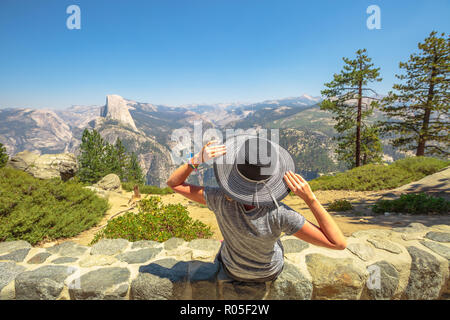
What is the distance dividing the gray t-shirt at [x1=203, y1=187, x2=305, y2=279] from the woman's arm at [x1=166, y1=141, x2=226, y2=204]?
0.11 metres

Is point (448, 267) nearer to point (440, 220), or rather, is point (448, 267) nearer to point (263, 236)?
point (263, 236)

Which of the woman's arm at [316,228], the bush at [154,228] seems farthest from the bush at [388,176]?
the woman's arm at [316,228]

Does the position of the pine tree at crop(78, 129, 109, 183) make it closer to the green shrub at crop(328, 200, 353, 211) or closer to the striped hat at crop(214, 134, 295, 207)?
the green shrub at crop(328, 200, 353, 211)

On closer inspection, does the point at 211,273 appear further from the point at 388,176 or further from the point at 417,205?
the point at 388,176

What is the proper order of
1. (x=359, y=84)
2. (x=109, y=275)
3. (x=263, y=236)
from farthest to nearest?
1. (x=359, y=84)
2. (x=109, y=275)
3. (x=263, y=236)

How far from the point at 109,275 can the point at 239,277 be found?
1.56 metres

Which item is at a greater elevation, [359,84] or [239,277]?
[359,84]

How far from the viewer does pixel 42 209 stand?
618 centimetres

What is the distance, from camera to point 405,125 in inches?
696

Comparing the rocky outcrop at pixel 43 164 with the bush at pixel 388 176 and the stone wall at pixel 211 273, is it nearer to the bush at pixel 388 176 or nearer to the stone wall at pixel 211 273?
the stone wall at pixel 211 273

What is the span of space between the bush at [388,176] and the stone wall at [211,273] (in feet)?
32.3

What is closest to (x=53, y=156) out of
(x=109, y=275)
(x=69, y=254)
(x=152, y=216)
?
(x=152, y=216)

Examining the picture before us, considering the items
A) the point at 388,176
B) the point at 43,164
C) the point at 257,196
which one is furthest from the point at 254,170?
the point at 43,164

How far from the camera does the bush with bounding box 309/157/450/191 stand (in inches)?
446
